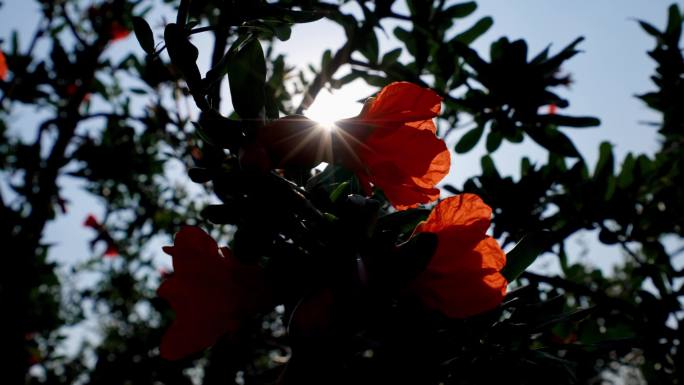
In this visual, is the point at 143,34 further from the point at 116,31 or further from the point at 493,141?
the point at 116,31

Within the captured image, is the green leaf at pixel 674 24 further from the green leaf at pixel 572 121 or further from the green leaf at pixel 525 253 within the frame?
the green leaf at pixel 525 253

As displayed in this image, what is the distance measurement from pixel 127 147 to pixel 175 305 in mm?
2333

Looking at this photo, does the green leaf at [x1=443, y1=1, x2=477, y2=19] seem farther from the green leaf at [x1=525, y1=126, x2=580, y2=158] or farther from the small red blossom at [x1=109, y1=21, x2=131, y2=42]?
the small red blossom at [x1=109, y1=21, x2=131, y2=42]

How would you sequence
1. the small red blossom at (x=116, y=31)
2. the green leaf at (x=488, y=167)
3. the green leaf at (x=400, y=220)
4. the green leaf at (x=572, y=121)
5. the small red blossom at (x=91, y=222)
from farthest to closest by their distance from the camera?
the small red blossom at (x=91, y=222), the small red blossom at (x=116, y=31), the green leaf at (x=488, y=167), the green leaf at (x=572, y=121), the green leaf at (x=400, y=220)

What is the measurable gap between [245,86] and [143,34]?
248 millimetres

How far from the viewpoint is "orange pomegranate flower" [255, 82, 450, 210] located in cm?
57

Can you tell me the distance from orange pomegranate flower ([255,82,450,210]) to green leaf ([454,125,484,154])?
3.28 feet

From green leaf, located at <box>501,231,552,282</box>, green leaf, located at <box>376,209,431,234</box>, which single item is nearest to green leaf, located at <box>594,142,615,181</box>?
green leaf, located at <box>501,231,552,282</box>

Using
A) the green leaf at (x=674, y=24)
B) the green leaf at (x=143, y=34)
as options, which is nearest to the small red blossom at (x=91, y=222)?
the green leaf at (x=143, y=34)

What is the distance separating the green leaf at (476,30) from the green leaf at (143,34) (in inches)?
47.0

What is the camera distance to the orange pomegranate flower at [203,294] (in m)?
0.59

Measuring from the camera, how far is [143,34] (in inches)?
28.5

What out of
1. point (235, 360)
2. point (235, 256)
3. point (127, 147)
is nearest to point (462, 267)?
point (235, 256)

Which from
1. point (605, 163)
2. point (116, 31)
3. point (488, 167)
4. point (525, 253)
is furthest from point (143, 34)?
point (116, 31)
